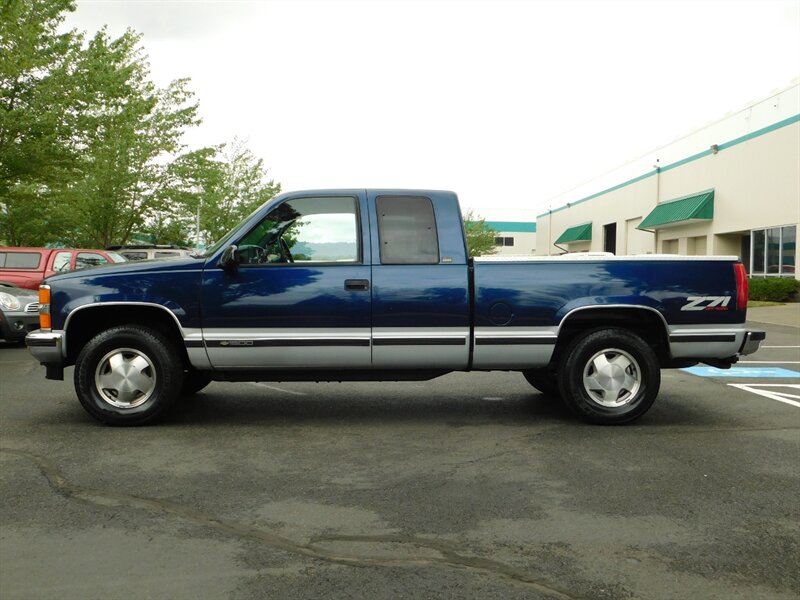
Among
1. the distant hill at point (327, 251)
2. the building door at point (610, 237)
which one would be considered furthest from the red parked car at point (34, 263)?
the building door at point (610, 237)

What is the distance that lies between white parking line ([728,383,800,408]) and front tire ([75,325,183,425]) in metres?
6.08

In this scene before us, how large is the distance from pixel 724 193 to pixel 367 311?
90.2 feet

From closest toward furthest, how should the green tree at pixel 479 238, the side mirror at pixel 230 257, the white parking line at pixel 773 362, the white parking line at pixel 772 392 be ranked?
the side mirror at pixel 230 257
the white parking line at pixel 772 392
the white parking line at pixel 773 362
the green tree at pixel 479 238

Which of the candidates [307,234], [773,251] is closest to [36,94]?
[307,234]

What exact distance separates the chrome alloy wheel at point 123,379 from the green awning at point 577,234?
43549 mm

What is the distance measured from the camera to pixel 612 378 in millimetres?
6820

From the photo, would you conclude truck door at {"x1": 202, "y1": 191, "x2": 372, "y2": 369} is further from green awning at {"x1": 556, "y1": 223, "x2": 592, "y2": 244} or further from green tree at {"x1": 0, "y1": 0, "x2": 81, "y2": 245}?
green awning at {"x1": 556, "y1": 223, "x2": 592, "y2": 244}

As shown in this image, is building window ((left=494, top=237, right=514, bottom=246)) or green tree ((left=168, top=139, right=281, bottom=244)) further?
building window ((left=494, top=237, right=514, bottom=246))

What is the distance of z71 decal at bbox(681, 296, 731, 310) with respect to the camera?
6.73m

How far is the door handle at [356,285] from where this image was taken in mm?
6598

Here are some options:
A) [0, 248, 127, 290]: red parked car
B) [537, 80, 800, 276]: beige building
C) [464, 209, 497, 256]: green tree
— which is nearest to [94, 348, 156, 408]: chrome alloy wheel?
[0, 248, 127, 290]: red parked car

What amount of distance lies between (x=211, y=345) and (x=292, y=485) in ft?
6.66

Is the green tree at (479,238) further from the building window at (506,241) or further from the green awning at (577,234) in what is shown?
the building window at (506,241)

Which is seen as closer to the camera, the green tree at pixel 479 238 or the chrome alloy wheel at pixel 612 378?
the chrome alloy wheel at pixel 612 378
